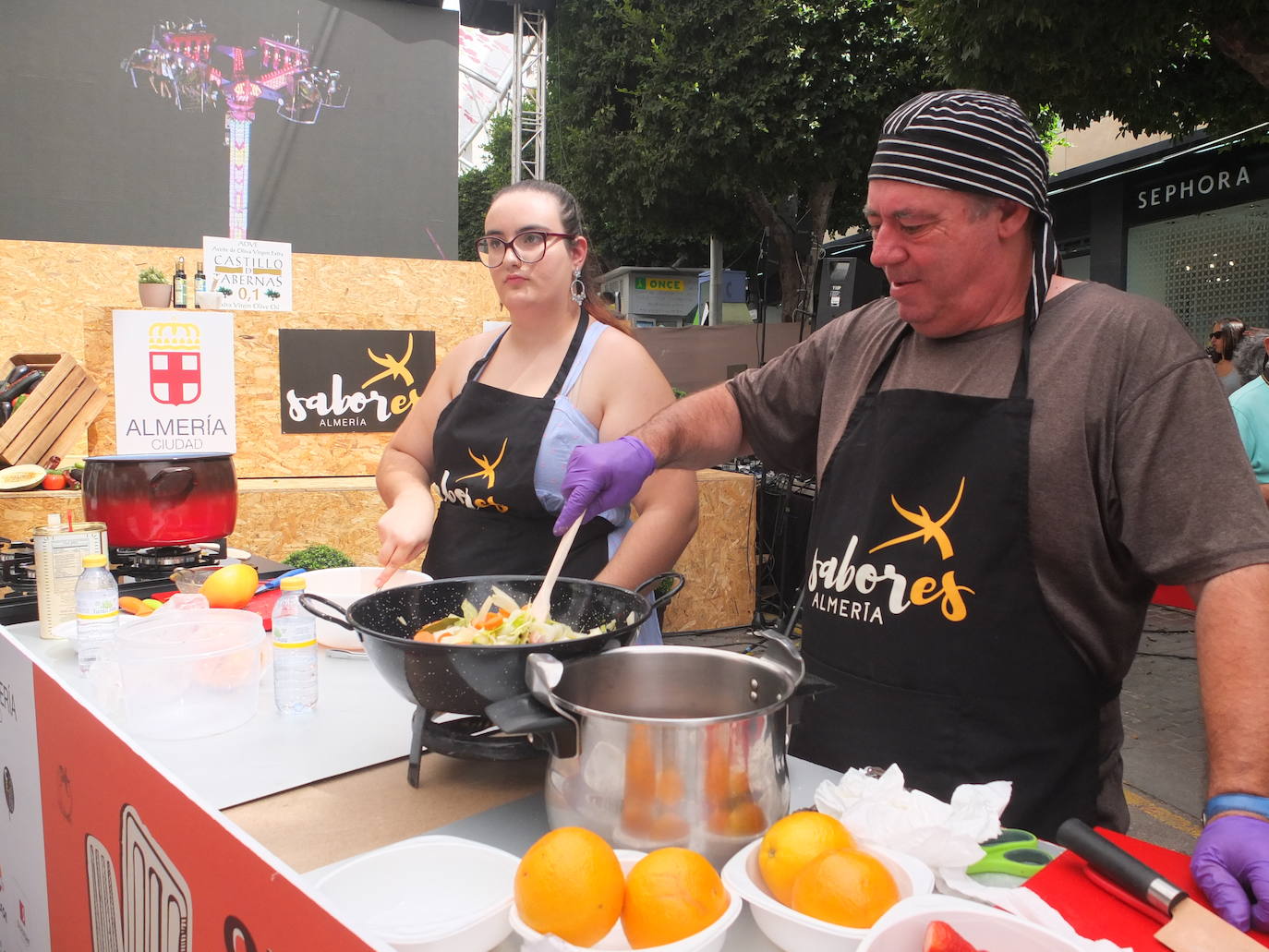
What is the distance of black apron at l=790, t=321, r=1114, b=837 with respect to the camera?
4.80 ft

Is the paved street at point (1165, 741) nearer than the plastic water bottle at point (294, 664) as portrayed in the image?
No

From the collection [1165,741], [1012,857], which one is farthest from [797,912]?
[1165,741]

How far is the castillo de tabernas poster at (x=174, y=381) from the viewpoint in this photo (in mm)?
4363

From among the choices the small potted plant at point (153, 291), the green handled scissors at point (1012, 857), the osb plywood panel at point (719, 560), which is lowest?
the osb plywood panel at point (719, 560)

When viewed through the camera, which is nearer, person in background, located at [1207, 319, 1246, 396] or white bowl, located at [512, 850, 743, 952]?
white bowl, located at [512, 850, 743, 952]

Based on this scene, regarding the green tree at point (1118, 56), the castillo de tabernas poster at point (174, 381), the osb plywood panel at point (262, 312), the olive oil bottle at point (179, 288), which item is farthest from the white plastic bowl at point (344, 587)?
the green tree at point (1118, 56)

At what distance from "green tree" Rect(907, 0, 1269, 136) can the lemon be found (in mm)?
6037

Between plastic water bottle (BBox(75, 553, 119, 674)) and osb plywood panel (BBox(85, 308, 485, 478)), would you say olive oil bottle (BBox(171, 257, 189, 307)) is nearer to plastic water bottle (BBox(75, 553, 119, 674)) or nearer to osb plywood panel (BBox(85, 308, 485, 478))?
osb plywood panel (BBox(85, 308, 485, 478))

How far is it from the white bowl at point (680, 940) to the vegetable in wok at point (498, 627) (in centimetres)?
38

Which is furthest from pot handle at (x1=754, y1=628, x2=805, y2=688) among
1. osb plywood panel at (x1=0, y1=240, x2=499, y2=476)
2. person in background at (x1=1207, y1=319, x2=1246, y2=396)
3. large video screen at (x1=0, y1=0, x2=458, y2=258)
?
large video screen at (x1=0, y1=0, x2=458, y2=258)

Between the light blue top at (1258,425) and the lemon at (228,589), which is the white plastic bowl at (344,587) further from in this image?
the light blue top at (1258,425)

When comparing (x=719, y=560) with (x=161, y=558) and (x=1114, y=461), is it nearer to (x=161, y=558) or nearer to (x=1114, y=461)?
(x=161, y=558)

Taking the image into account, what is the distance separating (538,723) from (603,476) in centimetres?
78

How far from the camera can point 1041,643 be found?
146 centimetres
